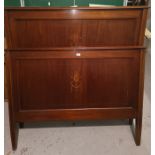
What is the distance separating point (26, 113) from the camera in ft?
5.32

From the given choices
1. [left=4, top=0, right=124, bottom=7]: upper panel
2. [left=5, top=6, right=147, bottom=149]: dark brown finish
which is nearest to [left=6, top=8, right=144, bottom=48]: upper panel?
[left=5, top=6, right=147, bottom=149]: dark brown finish

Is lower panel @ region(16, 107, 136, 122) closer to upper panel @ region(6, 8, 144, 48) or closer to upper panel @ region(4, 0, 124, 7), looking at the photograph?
upper panel @ region(6, 8, 144, 48)

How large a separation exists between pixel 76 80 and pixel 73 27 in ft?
1.26

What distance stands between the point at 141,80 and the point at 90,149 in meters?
0.68

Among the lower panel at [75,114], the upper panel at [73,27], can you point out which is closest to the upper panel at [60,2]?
the upper panel at [73,27]

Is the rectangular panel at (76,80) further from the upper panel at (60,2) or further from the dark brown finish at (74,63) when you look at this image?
the upper panel at (60,2)

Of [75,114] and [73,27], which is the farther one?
[75,114]

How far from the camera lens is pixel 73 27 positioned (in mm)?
1479

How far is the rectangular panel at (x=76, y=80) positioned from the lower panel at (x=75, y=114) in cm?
3

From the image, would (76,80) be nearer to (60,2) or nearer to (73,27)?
(73,27)

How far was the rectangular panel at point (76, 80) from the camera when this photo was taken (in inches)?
59.6

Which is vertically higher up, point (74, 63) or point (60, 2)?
point (60, 2)

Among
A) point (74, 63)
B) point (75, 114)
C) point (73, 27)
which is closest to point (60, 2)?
point (73, 27)
